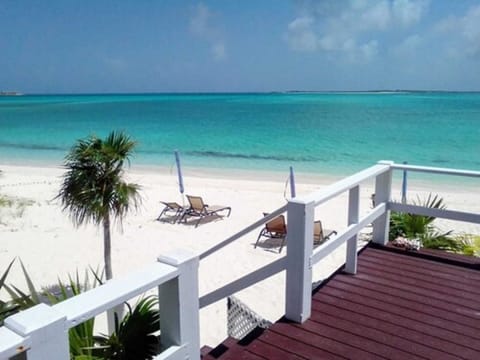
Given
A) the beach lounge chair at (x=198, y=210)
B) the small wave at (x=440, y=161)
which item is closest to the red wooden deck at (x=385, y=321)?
the beach lounge chair at (x=198, y=210)

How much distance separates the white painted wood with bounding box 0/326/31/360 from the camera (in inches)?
48.3

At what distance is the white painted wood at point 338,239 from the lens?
3.16 metres

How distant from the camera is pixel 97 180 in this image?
5723 mm

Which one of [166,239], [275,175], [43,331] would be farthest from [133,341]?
[275,175]

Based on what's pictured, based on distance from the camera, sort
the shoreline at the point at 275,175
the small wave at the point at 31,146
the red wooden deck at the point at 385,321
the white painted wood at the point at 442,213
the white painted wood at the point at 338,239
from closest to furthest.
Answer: the red wooden deck at the point at 385,321, the white painted wood at the point at 338,239, the white painted wood at the point at 442,213, the shoreline at the point at 275,175, the small wave at the point at 31,146

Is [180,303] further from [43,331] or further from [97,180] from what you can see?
[97,180]

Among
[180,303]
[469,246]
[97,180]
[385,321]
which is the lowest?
[469,246]

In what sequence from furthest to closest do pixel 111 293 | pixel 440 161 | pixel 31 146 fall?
1. pixel 31 146
2. pixel 440 161
3. pixel 111 293

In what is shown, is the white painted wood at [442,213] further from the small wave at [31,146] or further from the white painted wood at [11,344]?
the small wave at [31,146]

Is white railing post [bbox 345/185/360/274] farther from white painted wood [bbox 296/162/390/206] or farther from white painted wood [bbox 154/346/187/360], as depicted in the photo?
white painted wood [bbox 154/346/187/360]

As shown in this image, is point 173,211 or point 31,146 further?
point 31,146

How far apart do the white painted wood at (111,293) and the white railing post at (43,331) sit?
0.15 feet

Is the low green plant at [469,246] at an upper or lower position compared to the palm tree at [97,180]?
lower

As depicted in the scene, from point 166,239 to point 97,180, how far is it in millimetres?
3700
